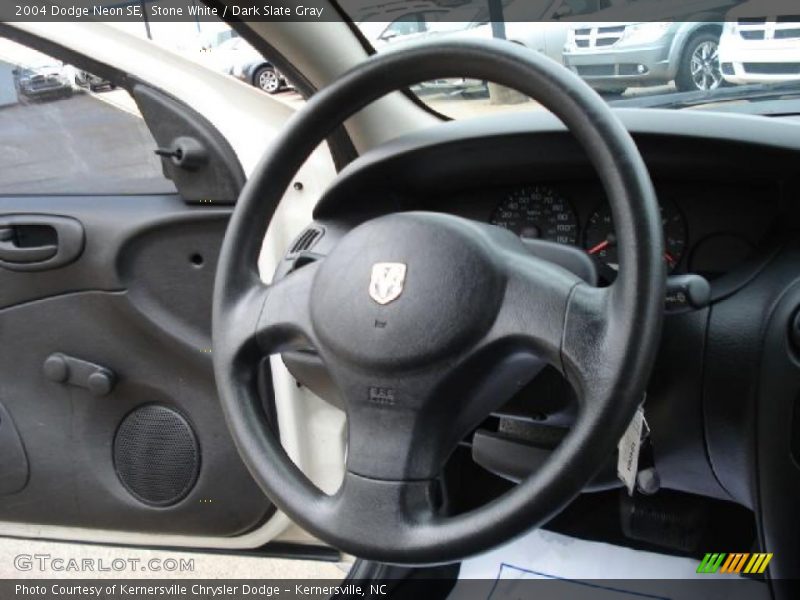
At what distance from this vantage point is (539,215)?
1.28m

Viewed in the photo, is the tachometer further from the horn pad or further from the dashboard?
the horn pad

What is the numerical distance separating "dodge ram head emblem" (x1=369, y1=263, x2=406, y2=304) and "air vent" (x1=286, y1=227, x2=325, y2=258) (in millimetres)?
250

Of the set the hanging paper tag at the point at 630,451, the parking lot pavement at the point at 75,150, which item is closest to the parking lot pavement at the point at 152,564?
the parking lot pavement at the point at 75,150

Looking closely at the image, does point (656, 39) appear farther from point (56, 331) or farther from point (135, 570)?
point (135, 570)

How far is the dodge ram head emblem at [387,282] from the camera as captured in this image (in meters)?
0.88

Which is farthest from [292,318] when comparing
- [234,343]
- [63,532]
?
[63,532]

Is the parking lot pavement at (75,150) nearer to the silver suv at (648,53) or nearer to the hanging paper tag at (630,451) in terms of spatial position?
the silver suv at (648,53)

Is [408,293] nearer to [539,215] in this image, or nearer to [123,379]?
[539,215]

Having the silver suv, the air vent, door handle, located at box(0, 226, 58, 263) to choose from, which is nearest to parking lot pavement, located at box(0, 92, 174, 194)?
door handle, located at box(0, 226, 58, 263)

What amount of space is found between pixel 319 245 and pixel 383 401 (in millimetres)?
363

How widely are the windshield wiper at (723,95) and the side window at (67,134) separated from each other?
905mm

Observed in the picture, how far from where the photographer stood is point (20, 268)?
5.62 ft

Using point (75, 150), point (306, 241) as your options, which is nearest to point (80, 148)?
point (75, 150)

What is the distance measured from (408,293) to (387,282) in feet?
0.09
